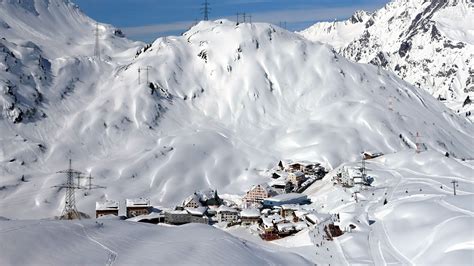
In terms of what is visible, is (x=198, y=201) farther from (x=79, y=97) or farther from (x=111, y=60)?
(x=111, y=60)

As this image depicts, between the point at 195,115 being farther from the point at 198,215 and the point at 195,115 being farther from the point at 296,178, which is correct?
the point at 198,215

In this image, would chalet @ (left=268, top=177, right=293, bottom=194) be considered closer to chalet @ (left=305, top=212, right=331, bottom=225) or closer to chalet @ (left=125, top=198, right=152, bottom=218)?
chalet @ (left=125, top=198, right=152, bottom=218)

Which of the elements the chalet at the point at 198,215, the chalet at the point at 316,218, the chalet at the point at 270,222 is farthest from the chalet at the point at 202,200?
the chalet at the point at 316,218

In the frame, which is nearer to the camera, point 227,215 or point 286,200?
point 227,215

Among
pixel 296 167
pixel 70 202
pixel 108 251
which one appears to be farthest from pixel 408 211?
pixel 70 202

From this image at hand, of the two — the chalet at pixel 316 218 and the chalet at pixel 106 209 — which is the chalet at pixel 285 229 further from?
the chalet at pixel 106 209

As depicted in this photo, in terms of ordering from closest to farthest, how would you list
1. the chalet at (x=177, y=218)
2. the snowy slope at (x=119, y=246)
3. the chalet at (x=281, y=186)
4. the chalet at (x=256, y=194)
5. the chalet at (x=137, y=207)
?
the snowy slope at (x=119, y=246), the chalet at (x=177, y=218), the chalet at (x=137, y=207), the chalet at (x=256, y=194), the chalet at (x=281, y=186)
